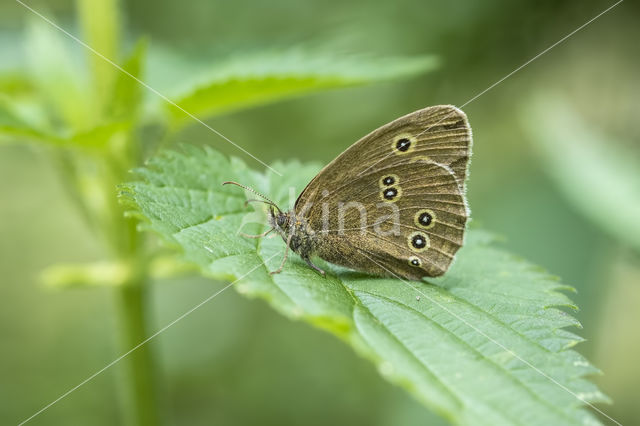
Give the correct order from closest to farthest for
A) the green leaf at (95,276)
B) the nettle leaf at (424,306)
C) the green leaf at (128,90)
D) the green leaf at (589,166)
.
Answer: the nettle leaf at (424,306) → the green leaf at (128,90) → the green leaf at (95,276) → the green leaf at (589,166)

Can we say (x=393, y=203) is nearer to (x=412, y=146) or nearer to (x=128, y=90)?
(x=412, y=146)

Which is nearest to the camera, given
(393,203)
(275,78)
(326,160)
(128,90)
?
(128,90)

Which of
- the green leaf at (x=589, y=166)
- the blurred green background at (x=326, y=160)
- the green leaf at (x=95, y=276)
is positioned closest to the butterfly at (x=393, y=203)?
the green leaf at (x=95, y=276)

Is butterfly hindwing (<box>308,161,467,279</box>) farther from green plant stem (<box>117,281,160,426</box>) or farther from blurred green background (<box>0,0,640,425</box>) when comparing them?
blurred green background (<box>0,0,640,425</box>)

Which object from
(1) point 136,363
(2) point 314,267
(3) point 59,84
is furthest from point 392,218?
(3) point 59,84

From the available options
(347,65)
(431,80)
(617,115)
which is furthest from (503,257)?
(617,115)

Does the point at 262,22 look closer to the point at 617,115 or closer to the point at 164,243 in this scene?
the point at 617,115

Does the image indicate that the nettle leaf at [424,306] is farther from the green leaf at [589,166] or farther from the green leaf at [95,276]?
the green leaf at [589,166]
